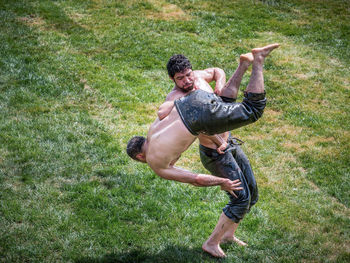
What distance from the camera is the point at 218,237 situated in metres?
5.30

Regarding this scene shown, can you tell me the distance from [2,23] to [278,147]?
9782 mm

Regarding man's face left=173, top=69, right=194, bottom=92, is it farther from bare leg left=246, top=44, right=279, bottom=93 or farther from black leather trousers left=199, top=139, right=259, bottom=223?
black leather trousers left=199, top=139, right=259, bottom=223

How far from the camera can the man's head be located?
14.9 feet

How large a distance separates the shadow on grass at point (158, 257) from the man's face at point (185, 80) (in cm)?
214

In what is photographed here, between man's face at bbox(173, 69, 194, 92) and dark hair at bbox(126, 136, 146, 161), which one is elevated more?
man's face at bbox(173, 69, 194, 92)

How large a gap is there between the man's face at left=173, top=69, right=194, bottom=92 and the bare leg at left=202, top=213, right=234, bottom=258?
1.66 meters

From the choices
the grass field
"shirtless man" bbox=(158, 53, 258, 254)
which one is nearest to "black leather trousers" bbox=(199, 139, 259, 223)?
"shirtless man" bbox=(158, 53, 258, 254)

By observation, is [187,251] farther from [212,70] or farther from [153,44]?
[153,44]

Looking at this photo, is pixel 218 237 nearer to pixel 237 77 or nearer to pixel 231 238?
pixel 231 238

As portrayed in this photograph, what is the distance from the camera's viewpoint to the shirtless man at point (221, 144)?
463 cm

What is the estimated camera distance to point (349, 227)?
595 cm

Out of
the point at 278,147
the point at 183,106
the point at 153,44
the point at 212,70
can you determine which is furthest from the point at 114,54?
the point at 183,106

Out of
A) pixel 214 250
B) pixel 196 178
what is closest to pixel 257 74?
pixel 196 178

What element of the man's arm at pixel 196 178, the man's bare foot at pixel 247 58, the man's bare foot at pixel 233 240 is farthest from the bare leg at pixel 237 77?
the man's bare foot at pixel 233 240
